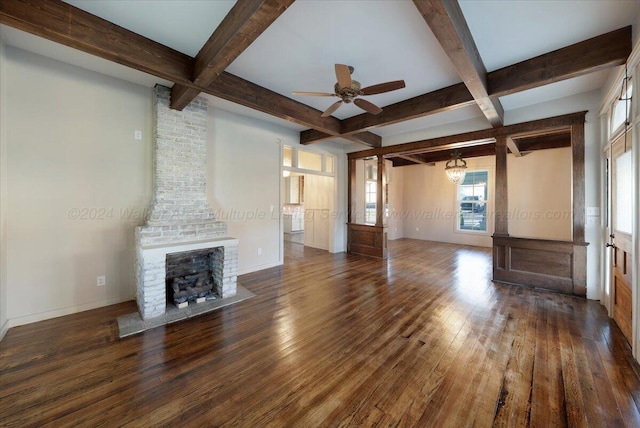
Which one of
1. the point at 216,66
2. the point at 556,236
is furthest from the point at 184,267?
the point at 556,236

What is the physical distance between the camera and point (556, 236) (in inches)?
249

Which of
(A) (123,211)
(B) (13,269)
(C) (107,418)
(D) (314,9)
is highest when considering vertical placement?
(D) (314,9)

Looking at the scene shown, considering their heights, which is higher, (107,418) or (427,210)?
(427,210)

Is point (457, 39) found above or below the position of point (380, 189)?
above

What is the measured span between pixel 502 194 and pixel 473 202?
4.04m

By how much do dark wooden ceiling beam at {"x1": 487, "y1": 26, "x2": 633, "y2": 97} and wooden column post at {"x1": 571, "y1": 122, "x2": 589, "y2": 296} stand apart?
1.54 metres

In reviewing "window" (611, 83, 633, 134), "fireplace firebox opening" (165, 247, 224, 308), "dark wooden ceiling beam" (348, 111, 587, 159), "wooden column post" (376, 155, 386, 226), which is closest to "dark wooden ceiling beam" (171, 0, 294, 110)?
"fireplace firebox opening" (165, 247, 224, 308)

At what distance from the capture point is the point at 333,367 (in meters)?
2.08

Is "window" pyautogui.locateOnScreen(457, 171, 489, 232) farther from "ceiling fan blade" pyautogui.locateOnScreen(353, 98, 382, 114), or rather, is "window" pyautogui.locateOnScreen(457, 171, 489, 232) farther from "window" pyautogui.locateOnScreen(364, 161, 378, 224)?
"ceiling fan blade" pyautogui.locateOnScreen(353, 98, 382, 114)

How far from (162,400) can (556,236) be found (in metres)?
8.65

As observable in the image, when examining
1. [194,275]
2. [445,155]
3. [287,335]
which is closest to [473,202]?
[445,155]

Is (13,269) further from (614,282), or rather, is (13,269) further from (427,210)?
(427,210)

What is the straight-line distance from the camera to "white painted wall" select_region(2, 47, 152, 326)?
8.82ft

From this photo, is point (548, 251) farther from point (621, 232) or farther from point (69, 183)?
point (69, 183)
